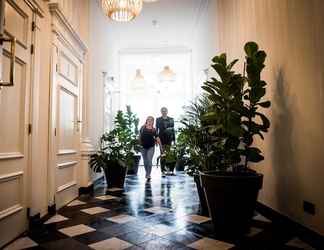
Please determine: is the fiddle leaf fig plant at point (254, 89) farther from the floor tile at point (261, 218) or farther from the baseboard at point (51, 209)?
the baseboard at point (51, 209)

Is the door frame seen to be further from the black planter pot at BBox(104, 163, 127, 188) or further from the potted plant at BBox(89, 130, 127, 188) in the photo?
the black planter pot at BBox(104, 163, 127, 188)

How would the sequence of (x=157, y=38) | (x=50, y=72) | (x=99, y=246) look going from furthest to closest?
(x=157, y=38) → (x=50, y=72) → (x=99, y=246)

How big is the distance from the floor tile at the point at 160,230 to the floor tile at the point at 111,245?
0.29 m

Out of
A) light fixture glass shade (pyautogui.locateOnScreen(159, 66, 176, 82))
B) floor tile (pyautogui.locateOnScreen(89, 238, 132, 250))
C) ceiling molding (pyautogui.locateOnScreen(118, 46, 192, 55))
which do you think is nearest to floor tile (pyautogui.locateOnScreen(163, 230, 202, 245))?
floor tile (pyautogui.locateOnScreen(89, 238, 132, 250))

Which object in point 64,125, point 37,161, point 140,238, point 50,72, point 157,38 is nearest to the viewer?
point 140,238

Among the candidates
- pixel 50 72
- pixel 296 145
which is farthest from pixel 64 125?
pixel 296 145

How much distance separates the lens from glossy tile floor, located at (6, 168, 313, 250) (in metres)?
1.91

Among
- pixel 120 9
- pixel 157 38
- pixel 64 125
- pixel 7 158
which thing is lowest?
pixel 7 158

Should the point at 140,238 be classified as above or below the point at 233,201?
below

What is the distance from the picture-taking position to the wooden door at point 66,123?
118 inches

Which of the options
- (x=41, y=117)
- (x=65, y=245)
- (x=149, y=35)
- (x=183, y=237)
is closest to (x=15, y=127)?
(x=41, y=117)

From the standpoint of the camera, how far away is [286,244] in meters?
1.90

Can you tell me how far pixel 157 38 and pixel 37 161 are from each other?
A: 5.24m

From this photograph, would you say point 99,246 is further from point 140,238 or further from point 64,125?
point 64,125
